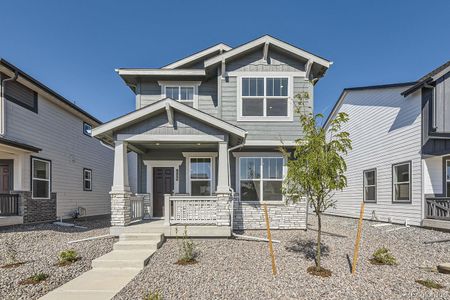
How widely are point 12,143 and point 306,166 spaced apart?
10.3 m

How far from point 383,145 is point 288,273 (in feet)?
31.5

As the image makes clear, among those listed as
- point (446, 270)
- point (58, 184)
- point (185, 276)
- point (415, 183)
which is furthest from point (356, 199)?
point (58, 184)

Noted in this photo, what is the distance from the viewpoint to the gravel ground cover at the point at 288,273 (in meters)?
4.67

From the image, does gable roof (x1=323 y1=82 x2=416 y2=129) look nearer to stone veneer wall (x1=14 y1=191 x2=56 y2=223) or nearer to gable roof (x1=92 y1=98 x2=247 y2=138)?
gable roof (x1=92 y1=98 x2=247 y2=138)

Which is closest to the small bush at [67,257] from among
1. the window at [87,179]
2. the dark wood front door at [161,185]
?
the dark wood front door at [161,185]

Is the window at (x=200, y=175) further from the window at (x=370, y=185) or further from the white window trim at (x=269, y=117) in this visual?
the window at (x=370, y=185)

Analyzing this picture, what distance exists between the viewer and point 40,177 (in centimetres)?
A: 1187

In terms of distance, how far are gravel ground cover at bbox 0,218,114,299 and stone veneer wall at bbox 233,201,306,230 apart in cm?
464

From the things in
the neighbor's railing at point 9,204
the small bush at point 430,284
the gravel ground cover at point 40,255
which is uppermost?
the neighbor's railing at point 9,204

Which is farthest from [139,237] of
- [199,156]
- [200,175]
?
[199,156]

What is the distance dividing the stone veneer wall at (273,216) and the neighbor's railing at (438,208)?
4.64 m

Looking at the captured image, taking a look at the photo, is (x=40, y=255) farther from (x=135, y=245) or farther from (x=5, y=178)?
(x=5, y=178)

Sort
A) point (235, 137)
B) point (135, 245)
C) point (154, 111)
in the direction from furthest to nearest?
1. point (235, 137)
2. point (154, 111)
3. point (135, 245)

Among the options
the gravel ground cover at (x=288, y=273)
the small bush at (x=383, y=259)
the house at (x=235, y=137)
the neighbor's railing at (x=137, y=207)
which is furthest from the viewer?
the house at (x=235, y=137)
